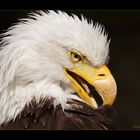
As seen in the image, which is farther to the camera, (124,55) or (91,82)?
(124,55)

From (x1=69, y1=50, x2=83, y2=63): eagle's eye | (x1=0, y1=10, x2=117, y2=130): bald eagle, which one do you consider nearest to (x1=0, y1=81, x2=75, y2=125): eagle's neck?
(x1=0, y1=10, x2=117, y2=130): bald eagle

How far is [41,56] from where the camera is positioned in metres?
2.75

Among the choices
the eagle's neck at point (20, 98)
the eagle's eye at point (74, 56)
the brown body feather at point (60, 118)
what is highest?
the eagle's eye at point (74, 56)

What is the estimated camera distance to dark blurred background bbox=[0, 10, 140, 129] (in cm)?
295

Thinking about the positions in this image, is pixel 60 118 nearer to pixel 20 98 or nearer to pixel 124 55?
pixel 20 98

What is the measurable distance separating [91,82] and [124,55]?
801 millimetres

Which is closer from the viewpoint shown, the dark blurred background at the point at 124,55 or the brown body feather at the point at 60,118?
the brown body feather at the point at 60,118

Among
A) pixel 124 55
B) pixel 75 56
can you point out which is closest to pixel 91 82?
pixel 75 56

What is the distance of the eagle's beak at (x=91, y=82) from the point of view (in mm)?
2709

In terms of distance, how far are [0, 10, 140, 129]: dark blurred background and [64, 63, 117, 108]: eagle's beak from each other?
0.24 meters

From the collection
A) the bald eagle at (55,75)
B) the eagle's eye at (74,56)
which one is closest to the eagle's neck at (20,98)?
the bald eagle at (55,75)

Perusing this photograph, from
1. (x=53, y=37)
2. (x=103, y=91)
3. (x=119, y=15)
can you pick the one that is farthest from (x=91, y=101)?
(x=119, y=15)

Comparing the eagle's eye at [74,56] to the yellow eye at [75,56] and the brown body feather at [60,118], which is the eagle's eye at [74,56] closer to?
the yellow eye at [75,56]

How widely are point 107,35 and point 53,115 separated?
0.43 metres
